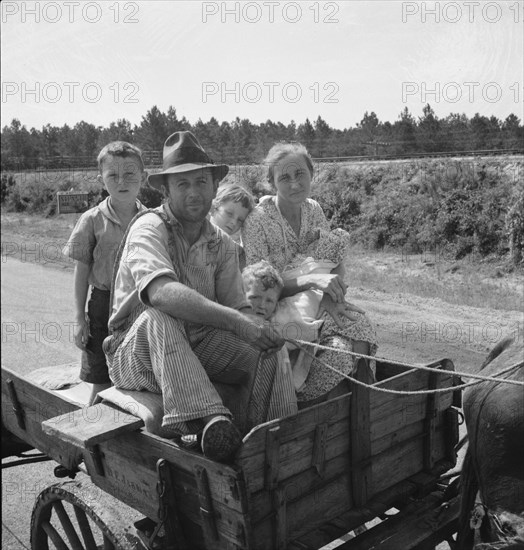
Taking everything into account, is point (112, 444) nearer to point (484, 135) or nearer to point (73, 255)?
point (73, 255)

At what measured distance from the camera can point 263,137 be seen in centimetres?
4147

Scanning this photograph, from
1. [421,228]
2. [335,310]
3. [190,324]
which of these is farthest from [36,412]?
[421,228]

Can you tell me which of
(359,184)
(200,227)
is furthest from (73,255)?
(359,184)

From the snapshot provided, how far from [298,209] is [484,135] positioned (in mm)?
36380

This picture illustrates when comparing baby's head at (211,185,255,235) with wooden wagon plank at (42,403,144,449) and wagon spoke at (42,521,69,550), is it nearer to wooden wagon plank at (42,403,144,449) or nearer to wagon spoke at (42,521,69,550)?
wooden wagon plank at (42,403,144,449)

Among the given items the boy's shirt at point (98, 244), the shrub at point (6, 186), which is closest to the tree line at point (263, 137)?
the shrub at point (6, 186)

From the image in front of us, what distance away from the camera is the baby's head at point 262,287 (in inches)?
132

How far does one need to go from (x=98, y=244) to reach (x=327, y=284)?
1616 millimetres

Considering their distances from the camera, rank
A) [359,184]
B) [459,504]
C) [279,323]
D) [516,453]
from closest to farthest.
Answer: [516,453], [459,504], [279,323], [359,184]

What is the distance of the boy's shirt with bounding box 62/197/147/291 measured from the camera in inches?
166

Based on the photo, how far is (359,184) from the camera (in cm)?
2219

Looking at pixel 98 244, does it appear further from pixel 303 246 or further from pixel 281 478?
pixel 281 478

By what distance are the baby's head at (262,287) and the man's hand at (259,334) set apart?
0.70m

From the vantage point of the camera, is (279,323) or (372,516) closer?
(372,516)
